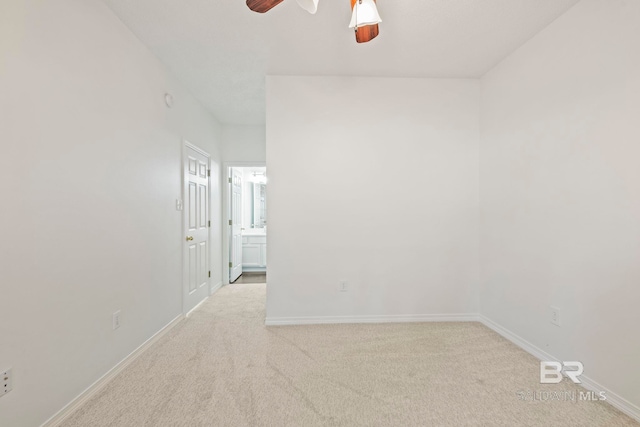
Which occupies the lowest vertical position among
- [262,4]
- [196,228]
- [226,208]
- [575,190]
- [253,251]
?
[253,251]

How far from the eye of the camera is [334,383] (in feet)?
6.64

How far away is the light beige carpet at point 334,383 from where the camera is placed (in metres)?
1.70

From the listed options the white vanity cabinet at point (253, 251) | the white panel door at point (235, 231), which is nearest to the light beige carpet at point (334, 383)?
the white panel door at point (235, 231)

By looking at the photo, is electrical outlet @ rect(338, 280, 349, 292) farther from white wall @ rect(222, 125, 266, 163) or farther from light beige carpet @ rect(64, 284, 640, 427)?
white wall @ rect(222, 125, 266, 163)

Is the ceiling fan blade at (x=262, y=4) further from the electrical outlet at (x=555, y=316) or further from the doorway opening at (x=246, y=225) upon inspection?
the doorway opening at (x=246, y=225)

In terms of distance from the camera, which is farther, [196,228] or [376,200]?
[196,228]

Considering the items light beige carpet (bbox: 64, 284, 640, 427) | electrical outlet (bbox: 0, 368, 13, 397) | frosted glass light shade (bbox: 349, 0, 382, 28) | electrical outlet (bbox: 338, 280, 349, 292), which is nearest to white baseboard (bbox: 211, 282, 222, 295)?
light beige carpet (bbox: 64, 284, 640, 427)

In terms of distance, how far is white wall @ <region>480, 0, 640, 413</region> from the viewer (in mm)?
1761

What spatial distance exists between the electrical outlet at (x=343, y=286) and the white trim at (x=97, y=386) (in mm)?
1774

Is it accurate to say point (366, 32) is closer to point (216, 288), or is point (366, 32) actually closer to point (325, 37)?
point (325, 37)

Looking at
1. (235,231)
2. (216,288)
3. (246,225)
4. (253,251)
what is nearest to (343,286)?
(216,288)
